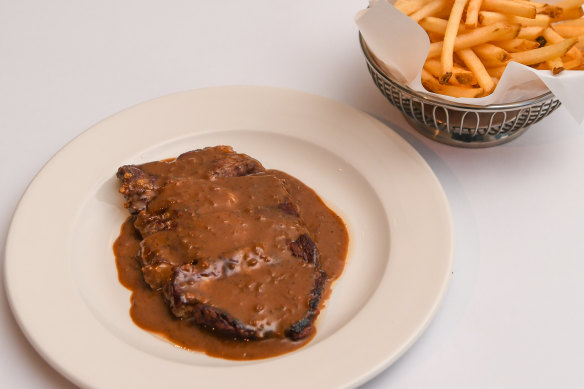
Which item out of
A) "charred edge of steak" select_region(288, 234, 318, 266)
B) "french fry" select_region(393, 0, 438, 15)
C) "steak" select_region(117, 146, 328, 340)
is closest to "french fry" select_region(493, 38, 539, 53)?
"french fry" select_region(393, 0, 438, 15)

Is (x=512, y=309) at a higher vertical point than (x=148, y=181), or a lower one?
lower

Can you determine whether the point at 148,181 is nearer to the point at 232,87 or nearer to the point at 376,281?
the point at 232,87

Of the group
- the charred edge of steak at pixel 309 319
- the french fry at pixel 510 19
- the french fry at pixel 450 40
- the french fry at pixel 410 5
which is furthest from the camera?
the french fry at pixel 410 5

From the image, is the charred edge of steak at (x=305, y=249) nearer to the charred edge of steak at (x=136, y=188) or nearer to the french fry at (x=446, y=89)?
the charred edge of steak at (x=136, y=188)

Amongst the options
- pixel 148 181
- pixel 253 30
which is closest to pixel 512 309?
pixel 148 181

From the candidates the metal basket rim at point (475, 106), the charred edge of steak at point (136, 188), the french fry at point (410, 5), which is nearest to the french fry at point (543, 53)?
the metal basket rim at point (475, 106)

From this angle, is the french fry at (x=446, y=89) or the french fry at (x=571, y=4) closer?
the french fry at (x=446, y=89)
